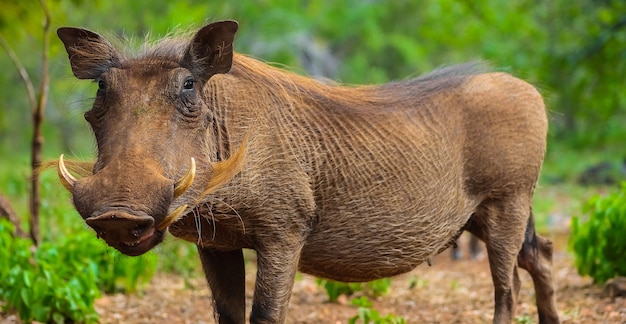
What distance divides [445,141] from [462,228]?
1.58 feet

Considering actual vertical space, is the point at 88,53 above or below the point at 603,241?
above

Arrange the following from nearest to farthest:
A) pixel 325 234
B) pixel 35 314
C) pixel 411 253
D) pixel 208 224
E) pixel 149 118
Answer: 1. pixel 149 118
2. pixel 208 224
3. pixel 325 234
4. pixel 411 253
5. pixel 35 314

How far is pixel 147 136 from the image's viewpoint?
313 centimetres

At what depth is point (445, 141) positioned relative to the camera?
4.36 m

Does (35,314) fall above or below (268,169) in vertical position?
below

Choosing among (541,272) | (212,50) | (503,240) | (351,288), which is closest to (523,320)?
(541,272)

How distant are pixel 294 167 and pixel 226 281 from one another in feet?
2.19

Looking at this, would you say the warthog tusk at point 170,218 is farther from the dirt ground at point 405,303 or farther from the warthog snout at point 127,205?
A: the dirt ground at point 405,303

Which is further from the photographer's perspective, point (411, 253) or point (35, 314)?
point (35, 314)

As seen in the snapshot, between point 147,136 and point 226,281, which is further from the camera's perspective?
point 226,281

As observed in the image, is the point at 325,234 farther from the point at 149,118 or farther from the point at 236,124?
the point at 149,118

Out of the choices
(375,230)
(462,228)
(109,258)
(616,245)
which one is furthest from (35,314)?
(616,245)

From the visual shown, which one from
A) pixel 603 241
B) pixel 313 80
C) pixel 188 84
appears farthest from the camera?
pixel 603 241

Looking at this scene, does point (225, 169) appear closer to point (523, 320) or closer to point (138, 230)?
point (138, 230)
